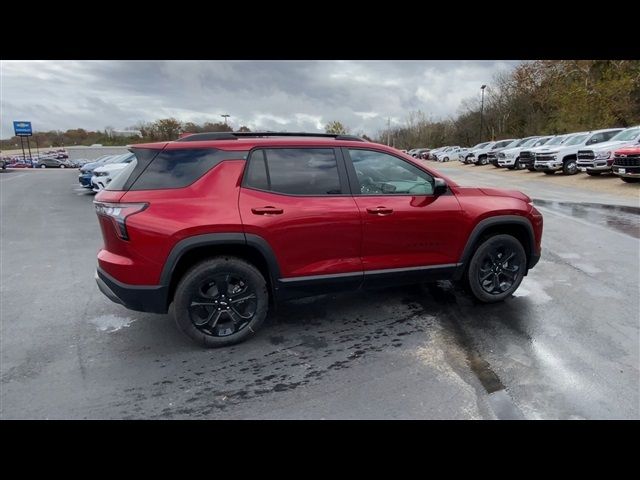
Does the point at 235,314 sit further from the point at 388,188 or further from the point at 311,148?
the point at 388,188

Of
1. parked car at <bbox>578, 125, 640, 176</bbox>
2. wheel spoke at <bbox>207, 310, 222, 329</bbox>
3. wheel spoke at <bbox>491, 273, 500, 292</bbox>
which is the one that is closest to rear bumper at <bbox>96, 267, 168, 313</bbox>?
wheel spoke at <bbox>207, 310, 222, 329</bbox>

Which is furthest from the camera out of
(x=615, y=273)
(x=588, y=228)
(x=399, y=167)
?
(x=588, y=228)

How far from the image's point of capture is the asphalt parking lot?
102 inches

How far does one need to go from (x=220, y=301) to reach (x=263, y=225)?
0.77 meters

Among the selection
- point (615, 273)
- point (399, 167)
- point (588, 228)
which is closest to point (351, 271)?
point (399, 167)

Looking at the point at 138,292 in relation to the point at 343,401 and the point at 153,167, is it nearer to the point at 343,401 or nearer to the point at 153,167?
the point at 153,167

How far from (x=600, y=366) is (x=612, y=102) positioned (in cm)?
3373

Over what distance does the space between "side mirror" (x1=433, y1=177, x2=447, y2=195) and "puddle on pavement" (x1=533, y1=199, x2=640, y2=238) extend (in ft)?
18.9

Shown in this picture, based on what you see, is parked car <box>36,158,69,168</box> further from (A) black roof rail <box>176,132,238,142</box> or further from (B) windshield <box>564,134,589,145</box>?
(A) black roof rail <box>176,132,238,142</box>

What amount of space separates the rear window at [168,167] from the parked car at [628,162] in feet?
50.9

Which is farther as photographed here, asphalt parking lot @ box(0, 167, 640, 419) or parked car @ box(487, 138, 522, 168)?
parked car @ box(487, 138, 522, 168)

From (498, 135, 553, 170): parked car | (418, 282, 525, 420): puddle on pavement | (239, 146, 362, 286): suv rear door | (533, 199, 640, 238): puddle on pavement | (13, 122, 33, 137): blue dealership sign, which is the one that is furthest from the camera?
(13, 122, 33, 137): blue dealership sign
